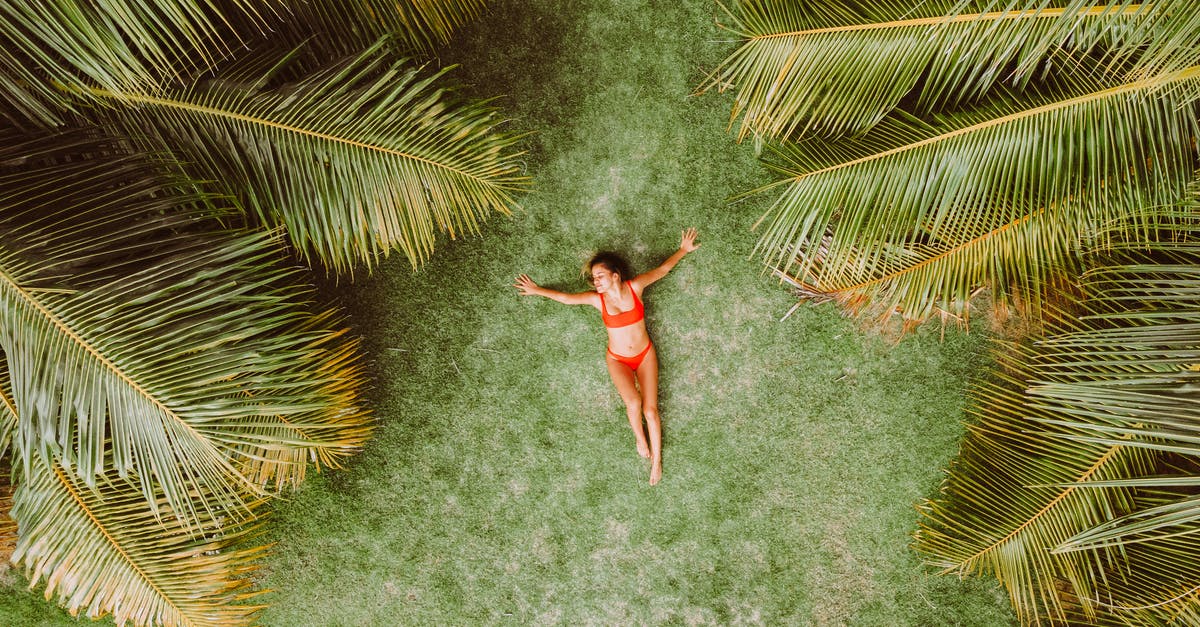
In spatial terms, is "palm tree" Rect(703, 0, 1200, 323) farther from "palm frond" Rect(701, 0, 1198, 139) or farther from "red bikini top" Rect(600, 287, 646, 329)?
"red bikini top" Rect(600, 287, 646, 329)

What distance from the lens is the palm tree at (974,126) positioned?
2.58 meters

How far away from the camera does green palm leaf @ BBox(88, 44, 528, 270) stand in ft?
9.07

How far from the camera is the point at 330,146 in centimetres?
281

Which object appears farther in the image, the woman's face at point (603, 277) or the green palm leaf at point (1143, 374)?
the woman's face at point (603, 277)

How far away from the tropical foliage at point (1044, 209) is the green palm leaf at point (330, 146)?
1594 mm

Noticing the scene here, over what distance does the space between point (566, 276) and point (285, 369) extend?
1.71 meters

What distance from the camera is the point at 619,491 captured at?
13.2 ft

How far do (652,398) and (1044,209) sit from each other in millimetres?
2255

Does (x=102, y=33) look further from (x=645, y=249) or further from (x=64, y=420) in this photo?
(x=645, y=249)

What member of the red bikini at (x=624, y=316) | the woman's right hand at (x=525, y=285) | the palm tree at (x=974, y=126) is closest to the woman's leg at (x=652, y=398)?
the red bikini at (x=624, y=316)

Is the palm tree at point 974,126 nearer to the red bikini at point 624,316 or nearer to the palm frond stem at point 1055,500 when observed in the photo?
the palm frond stem at point 1055,500

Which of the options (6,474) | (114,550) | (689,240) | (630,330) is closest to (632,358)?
(630,330)

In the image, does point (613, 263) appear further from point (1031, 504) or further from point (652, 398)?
point (1031, 504)

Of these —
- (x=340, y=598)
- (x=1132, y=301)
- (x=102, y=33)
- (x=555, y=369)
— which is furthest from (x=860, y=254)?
(x=340, y=598)
